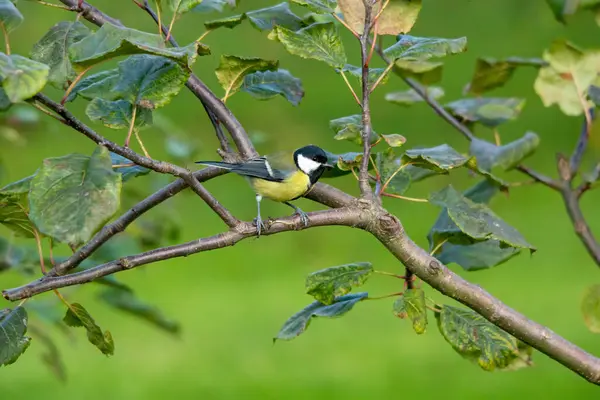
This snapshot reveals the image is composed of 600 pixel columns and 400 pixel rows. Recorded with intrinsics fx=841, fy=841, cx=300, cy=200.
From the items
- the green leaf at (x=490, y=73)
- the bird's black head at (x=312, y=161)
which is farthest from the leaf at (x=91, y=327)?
the green leaf at (x=490, y=73)

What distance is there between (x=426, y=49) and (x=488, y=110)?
1.30 feet

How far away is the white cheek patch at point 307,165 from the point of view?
1.09 meters

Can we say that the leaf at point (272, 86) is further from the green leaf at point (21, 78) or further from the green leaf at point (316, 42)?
the green leaf at point (21, 78)

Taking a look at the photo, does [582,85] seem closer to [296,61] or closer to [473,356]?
[473,356]

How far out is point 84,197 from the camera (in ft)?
2.12

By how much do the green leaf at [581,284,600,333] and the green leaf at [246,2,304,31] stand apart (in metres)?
0.47

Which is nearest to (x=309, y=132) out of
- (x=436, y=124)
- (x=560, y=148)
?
(x=436, y=124)

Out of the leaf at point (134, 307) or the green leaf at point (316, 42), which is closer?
the green leaf at point (316, 42)

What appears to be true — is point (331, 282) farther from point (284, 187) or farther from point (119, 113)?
point (284, 187)

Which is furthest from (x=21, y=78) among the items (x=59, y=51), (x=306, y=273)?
(x=306, y=273)

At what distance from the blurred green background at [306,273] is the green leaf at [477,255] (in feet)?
1.13

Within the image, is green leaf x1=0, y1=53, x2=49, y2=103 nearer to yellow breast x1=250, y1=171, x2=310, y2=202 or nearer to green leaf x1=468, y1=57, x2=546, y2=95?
yellow breast x1=250, y1=171, x2=310, y2=202

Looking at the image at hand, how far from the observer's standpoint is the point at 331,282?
86 cm

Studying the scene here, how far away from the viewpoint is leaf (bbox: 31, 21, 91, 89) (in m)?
0.74
